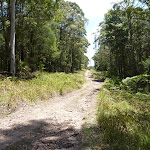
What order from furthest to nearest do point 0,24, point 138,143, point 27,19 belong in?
point 0,24 → point 27,19 → point 138,143

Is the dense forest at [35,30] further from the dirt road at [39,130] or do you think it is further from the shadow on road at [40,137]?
the shadow on road at [40,137]

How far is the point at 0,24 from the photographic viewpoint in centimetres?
1095

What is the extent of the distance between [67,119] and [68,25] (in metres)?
20.1

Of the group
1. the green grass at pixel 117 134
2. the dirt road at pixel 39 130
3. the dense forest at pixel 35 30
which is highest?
the dense forest at pixel 35 30

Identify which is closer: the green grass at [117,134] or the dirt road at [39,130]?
the green grass at [117,134]

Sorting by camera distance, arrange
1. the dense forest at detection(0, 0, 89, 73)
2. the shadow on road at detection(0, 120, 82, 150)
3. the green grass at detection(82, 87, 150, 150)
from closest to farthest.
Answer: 1. the green grass at detection(82, 87, 150, 150)
2. the shadow on road at detection(0, 120, 82, 150)
3. the dense forest at detection(0, 0, 89, 73)

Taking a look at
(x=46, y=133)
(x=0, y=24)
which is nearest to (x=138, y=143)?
(x=46, y=133)

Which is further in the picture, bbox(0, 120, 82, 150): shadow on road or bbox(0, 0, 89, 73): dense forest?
bbox(0, 0, 89, 73): dense forest

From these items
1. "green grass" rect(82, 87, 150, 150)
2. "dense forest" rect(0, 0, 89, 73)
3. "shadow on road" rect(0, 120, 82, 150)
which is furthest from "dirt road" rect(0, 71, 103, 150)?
"dense forest" rect(0, 0, 89, 73)

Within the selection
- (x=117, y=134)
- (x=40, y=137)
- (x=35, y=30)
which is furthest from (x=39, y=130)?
(x=35, y=30)

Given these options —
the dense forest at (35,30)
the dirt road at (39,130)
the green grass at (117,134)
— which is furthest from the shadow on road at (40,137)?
the dense forest at (35,30)

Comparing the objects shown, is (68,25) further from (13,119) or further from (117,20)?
(13,119)

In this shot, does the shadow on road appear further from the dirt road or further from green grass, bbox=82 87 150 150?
green grass, bbox=82 87 150 150

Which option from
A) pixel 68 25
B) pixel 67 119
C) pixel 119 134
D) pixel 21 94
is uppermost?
pixel 68 25
